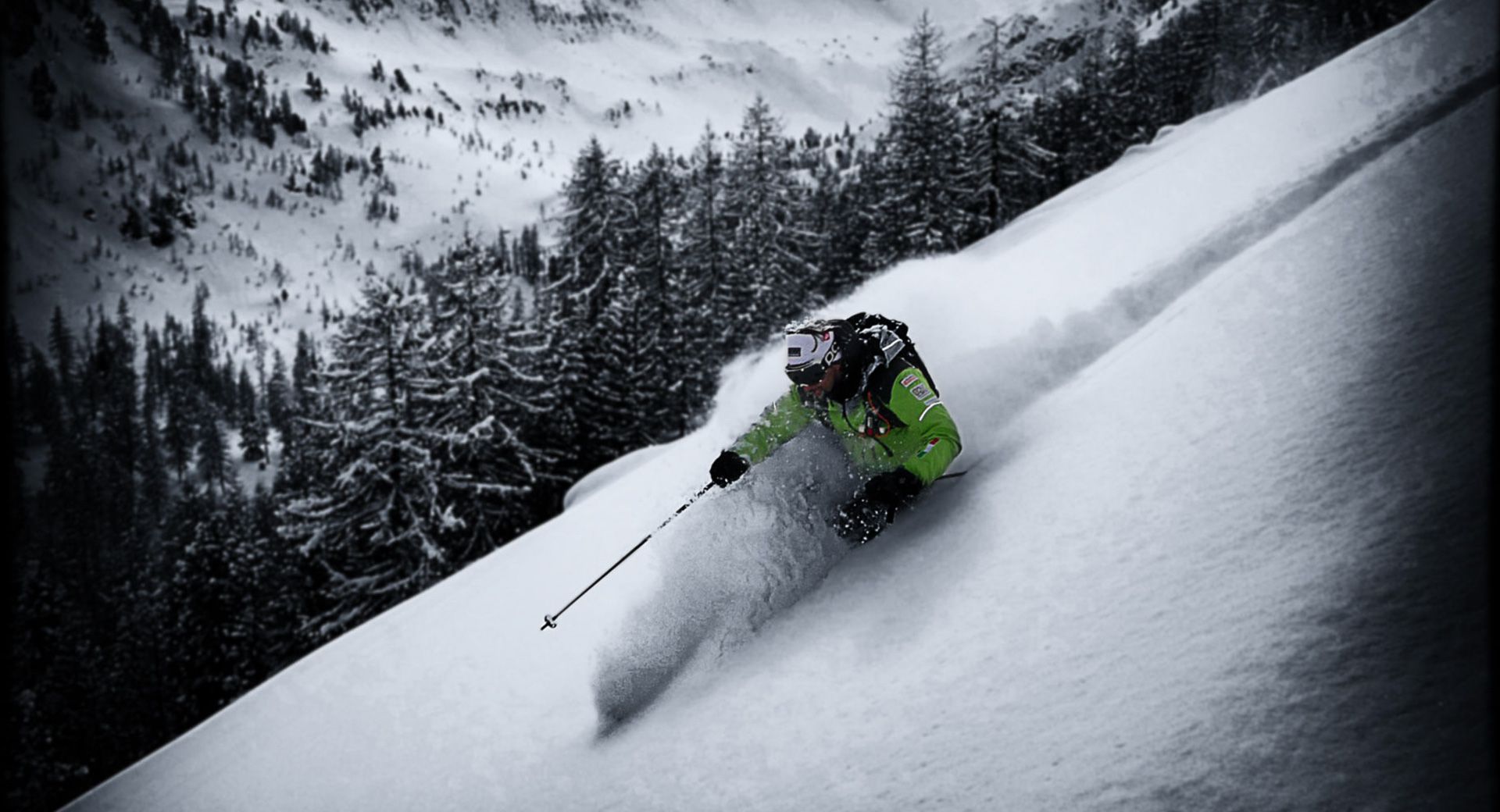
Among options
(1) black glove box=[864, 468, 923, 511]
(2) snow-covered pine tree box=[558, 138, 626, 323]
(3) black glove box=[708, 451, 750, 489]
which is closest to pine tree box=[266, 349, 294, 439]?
(2) snow-covered pine tree box=[558, 138, 626, 323]

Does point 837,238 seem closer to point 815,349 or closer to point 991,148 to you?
point 991,148

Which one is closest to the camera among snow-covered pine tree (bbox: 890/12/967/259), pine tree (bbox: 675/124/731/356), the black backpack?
the black backpack

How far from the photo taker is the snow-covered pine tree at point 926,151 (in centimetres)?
2791

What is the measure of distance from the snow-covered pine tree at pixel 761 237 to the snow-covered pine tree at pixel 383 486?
12461mm

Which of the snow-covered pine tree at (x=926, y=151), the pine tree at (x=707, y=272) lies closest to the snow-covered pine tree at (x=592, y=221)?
the pine tree at (x=707, y=272)

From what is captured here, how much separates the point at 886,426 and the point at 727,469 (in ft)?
3.88

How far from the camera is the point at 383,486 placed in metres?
20.8

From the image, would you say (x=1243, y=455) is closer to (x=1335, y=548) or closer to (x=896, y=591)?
(x=1335, y=548)

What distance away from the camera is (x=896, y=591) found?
3.81 metres

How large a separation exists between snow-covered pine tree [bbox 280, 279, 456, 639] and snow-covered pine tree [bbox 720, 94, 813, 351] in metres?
12.5

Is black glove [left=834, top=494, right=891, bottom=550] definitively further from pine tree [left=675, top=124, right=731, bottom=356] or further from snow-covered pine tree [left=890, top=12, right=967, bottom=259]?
snow-covered pine tree [left=890, top=12, right=967, bottom=259]

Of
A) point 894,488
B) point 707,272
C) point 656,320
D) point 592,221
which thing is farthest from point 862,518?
point 592,221

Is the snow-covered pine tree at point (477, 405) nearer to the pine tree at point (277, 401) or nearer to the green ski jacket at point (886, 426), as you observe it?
the green ski jacket at point (886, 426)

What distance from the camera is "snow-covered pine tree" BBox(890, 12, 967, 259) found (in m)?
27.9
